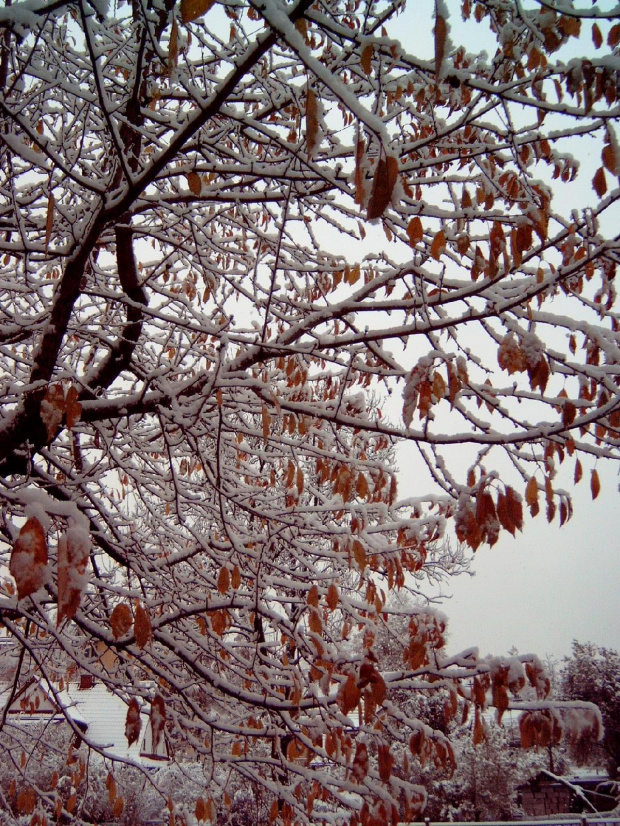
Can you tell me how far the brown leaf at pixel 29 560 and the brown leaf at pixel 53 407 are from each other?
0.85 metres

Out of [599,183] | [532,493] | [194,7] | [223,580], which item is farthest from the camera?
[223,580]

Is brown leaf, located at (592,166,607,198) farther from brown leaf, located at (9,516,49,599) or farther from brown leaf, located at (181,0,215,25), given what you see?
brown leaf, located at (9,516,49,599)

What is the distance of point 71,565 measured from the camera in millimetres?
1325

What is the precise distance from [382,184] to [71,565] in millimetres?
1218

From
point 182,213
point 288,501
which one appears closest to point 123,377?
point 288,501

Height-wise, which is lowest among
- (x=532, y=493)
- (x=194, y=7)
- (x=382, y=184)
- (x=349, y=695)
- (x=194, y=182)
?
(x=349, y=695)

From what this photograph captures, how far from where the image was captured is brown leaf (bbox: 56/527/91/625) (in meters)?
1.30

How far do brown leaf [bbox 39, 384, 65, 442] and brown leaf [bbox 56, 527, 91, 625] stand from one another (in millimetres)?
841

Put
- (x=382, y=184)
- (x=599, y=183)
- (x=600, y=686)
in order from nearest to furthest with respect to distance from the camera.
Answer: (x=382, y=184) < (x=599, y=183) < (x=600, y=686)

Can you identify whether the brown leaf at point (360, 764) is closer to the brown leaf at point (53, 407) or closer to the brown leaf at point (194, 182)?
the brown leaf at point (53, 407)

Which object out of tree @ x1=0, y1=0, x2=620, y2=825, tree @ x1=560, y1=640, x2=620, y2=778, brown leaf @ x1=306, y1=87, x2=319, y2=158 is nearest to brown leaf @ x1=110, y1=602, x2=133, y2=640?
tree @ x1=0, y1=0, x2=620, y2=825

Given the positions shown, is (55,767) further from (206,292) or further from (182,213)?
(182,213)

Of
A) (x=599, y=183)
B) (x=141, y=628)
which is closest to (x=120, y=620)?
(x=141, y=628)

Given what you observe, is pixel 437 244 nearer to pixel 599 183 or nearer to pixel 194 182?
pixel 599 183
